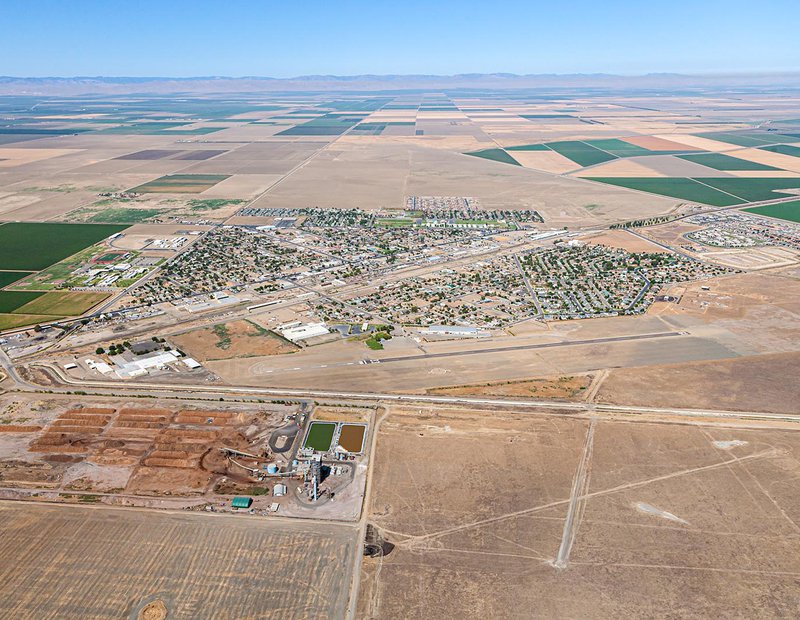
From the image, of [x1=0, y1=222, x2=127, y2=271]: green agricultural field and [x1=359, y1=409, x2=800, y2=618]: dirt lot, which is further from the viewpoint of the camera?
[x1=0, y1=222, x2=127, y2=271]: green agricultural field

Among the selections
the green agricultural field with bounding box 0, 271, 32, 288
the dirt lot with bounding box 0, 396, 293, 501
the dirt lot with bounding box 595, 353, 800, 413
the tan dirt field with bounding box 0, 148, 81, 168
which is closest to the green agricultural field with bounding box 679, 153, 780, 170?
the dirt lot with bounding box 595, 353, 800, 413

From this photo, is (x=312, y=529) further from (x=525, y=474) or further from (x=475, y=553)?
(x=525, y=474)

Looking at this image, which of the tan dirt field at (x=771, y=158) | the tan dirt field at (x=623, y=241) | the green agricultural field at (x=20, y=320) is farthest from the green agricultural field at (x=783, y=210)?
the green agricultural field at (x=20, y=320)

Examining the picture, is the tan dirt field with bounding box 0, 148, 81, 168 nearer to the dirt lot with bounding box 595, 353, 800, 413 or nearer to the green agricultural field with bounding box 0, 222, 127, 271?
the green agricultural field with bounding box 0, 222, 127, 271

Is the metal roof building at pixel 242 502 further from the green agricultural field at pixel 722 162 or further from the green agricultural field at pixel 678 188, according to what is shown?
the green agricultural field at pixel 722 162

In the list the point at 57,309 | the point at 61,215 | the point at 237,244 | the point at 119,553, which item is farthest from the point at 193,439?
the point at 61,215
